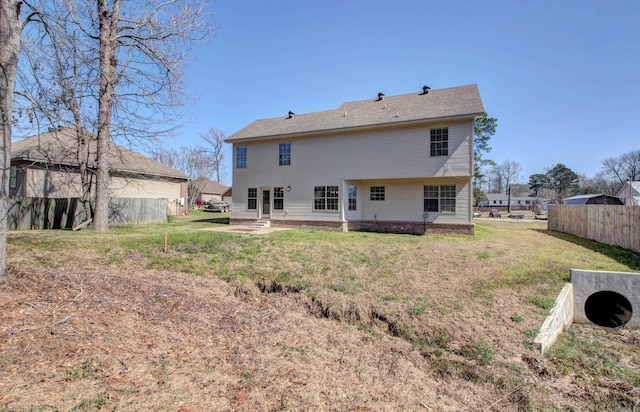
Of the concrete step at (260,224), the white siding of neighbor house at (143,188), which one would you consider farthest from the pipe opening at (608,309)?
the white siding of neighbor house at (143,188)

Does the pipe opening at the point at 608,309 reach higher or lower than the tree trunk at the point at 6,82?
lower

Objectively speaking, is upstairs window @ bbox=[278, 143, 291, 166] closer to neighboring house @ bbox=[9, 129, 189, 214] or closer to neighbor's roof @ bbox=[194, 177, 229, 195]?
neighboring house @ bbox=[9, 129, 189, 214]

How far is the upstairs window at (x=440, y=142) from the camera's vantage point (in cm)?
1426

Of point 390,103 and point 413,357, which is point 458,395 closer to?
point 413,357

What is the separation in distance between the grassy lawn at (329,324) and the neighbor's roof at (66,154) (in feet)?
24.3

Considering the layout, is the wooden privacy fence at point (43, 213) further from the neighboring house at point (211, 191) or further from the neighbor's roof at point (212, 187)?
the neighbor's roof at point (212, 187)

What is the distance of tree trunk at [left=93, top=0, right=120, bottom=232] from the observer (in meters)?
12.0

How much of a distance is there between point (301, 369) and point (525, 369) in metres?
3.28

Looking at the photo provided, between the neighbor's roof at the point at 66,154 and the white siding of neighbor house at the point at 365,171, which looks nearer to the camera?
the white siding of neighbor house at the point at 365,171

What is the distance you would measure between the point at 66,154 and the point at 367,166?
14413 millimetres

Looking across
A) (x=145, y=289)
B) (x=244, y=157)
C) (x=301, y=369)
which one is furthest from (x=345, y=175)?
(x=301, y=369)

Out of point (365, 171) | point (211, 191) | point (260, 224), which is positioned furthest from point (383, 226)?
point (211, 191)

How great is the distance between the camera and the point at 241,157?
749 inches

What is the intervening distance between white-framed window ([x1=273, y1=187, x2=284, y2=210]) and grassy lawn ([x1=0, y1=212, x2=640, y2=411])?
749 centimetres
